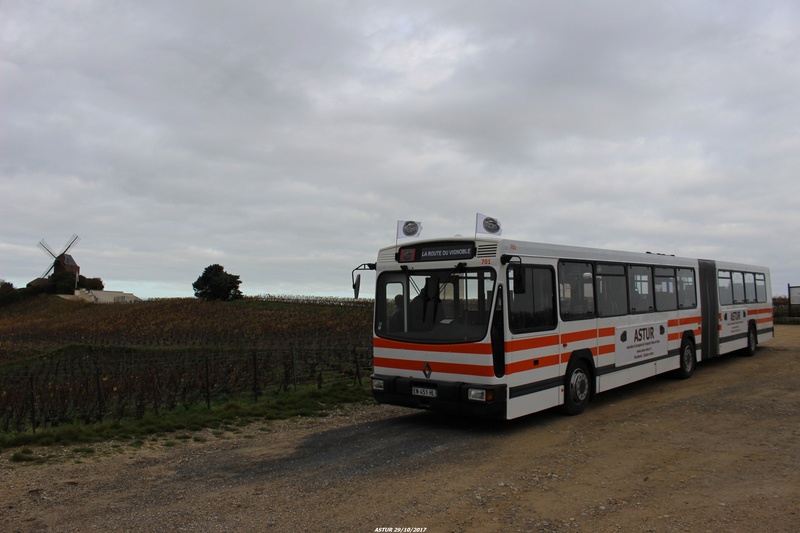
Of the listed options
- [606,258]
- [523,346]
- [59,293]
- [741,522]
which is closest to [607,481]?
[741,522]

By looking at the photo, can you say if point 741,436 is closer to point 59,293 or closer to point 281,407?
point 281,407

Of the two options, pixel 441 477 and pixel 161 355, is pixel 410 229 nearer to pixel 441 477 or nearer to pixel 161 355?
pixel 441 477

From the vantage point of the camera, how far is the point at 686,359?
1423 centimetres

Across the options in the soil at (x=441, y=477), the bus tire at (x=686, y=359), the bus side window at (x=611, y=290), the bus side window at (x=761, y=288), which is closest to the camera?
the soil at (x=441, y=477)

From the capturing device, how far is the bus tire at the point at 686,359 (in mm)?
14047

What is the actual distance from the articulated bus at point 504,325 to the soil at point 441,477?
621 millimetres

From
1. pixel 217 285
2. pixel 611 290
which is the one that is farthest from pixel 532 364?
pixel 217 285

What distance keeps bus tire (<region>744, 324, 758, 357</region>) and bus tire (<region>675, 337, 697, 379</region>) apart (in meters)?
4.84

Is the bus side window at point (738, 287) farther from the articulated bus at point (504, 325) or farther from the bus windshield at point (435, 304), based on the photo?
the bus windshield at point (435, 304)

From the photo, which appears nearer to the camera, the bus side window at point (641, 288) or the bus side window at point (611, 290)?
the bus side window at point (611, 290)

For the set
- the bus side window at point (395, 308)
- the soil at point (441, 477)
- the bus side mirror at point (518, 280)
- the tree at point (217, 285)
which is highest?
the tree at point (217, 285)

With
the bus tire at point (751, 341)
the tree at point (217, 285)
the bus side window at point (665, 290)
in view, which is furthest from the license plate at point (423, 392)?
the tree at point (217, 285)

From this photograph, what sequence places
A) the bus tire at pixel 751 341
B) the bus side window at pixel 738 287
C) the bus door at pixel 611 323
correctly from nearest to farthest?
the bus door at pixel 611 323
the bus side window at pixel 738 287
the bus tire at pixel 751 341

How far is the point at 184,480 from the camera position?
6758 millimetres
